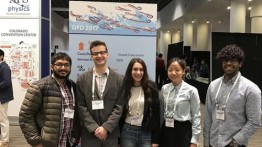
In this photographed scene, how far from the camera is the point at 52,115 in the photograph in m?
2.65

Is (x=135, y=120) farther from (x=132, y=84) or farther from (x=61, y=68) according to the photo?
(x=61, y=68)

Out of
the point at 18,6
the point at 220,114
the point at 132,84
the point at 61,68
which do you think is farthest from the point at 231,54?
the point at 18,6

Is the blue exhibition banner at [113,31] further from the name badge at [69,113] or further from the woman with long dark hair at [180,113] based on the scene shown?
the name badge at [69,113]

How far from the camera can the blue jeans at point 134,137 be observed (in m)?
2.85

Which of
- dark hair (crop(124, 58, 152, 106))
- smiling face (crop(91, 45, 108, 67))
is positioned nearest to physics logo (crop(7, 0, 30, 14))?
smiling face (crop(91, 45, 108, 67))

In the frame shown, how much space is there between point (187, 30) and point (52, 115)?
47.7ft

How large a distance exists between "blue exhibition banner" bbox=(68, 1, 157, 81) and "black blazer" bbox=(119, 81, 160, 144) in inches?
54.3

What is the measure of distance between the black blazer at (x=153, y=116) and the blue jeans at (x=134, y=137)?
0.04 metres

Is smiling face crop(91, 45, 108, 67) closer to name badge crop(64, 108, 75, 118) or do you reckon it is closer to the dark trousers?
name badge crop(64, 108, 75, 118)

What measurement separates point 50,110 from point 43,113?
0.08 meters

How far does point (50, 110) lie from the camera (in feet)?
8.69

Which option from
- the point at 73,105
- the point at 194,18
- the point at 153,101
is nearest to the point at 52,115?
the point at 73,105

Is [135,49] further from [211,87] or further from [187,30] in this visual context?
[187,30]

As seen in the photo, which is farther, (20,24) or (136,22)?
(20,24)
